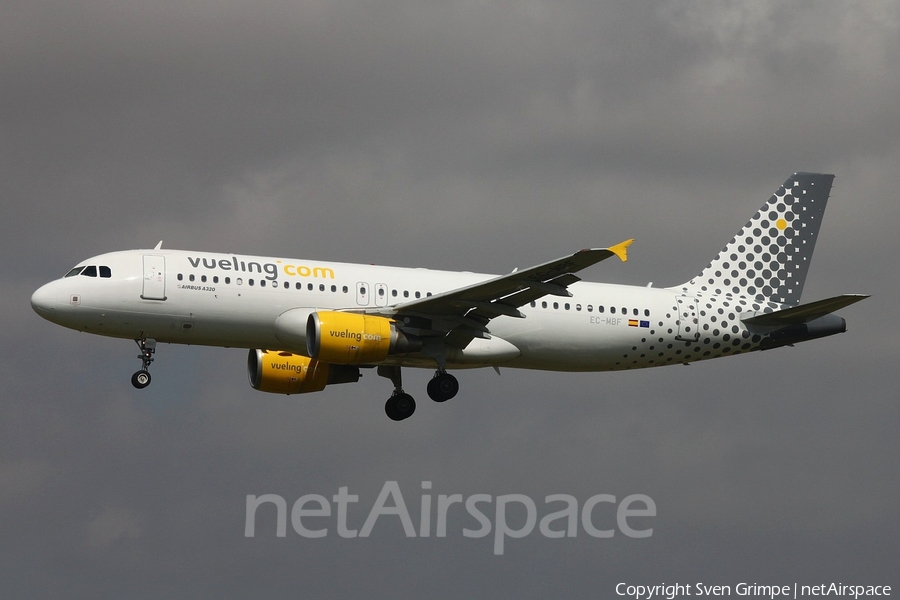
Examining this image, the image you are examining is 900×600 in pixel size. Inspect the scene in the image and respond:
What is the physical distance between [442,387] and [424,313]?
2.67 m

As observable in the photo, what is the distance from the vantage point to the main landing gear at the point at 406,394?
149 feet

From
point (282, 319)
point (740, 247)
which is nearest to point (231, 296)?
point (282, 319)

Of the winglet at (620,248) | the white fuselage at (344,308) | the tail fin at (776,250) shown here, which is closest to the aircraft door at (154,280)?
the white fuselage at (344,308)

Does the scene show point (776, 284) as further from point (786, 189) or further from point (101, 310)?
point (101, 310)

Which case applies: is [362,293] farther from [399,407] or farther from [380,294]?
[399,407]

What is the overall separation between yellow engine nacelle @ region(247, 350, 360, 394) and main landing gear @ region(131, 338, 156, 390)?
16.9ft

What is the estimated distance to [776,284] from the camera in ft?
167

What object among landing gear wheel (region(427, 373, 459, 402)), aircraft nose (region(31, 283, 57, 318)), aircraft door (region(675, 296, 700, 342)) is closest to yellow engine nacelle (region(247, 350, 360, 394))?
landing gear wheel (region(427, 373, 459, 402))

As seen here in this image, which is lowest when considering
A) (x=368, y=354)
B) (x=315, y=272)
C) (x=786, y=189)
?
(x=368, y=354)

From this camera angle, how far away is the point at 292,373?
159ft

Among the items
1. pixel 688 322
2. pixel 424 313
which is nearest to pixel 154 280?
pixel 424 313

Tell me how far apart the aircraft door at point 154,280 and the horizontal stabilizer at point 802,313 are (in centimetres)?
1898

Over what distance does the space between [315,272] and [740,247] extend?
1573 centimetres

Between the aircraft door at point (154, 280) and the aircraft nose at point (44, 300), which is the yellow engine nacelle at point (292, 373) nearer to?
the aircraft door at point (154, 280)
